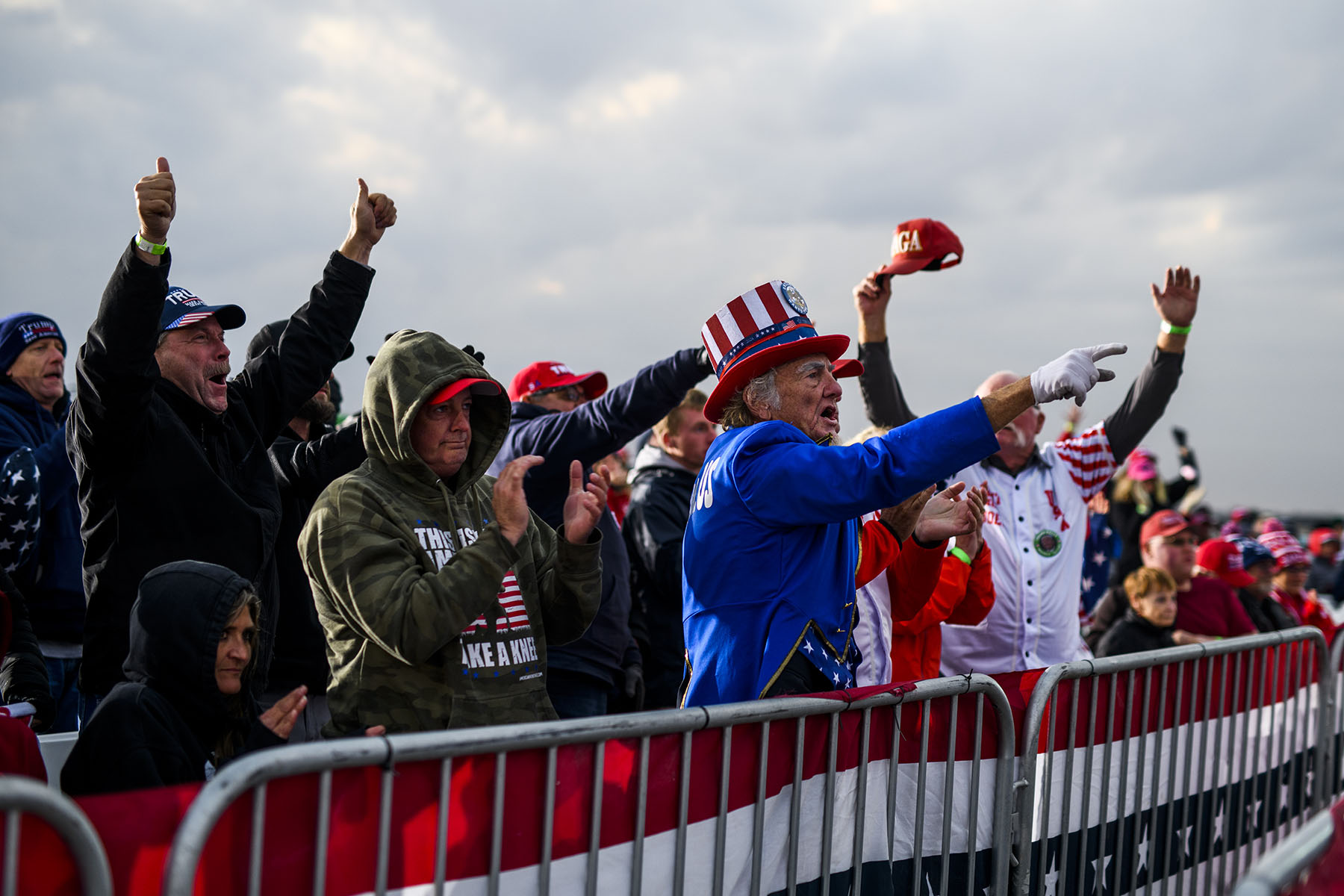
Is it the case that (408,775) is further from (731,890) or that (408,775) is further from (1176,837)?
(1176,837)

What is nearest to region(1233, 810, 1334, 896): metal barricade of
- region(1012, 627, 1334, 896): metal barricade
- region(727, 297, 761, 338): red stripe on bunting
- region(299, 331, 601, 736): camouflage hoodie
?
region(1012, 627, 1334, 896): metal barricade

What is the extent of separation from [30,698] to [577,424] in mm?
2263

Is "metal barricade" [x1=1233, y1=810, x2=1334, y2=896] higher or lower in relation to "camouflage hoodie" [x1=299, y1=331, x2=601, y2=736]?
lower

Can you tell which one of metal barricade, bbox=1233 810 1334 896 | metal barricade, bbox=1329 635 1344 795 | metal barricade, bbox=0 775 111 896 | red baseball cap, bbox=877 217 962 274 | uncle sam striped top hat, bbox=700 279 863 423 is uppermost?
red baseball cap, bbox=877 217 962 274

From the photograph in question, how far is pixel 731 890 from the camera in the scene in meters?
2.98

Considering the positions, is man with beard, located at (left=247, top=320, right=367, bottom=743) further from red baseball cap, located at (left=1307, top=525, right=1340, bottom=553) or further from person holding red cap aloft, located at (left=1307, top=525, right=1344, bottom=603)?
red baseball cap, located at (left=1307, top=525, right=1340, bottom=553)

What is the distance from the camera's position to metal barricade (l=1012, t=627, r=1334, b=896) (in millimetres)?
3795

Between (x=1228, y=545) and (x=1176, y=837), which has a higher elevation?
(x=1228, y=545)

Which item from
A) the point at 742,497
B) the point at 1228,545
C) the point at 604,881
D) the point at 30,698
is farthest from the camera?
the point at 1228,545

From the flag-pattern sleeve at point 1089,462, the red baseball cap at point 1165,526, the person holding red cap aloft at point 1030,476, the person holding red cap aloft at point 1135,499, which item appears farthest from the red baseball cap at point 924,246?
the person holding red cap aloft at point 1135,499

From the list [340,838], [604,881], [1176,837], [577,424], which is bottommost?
[1176,837]

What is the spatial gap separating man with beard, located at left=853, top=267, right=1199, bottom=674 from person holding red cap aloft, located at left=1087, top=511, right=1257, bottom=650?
7.35 feet

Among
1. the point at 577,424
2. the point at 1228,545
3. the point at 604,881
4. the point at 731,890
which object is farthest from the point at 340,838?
the point at 1228,545

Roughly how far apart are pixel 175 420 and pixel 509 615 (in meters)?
1.24
